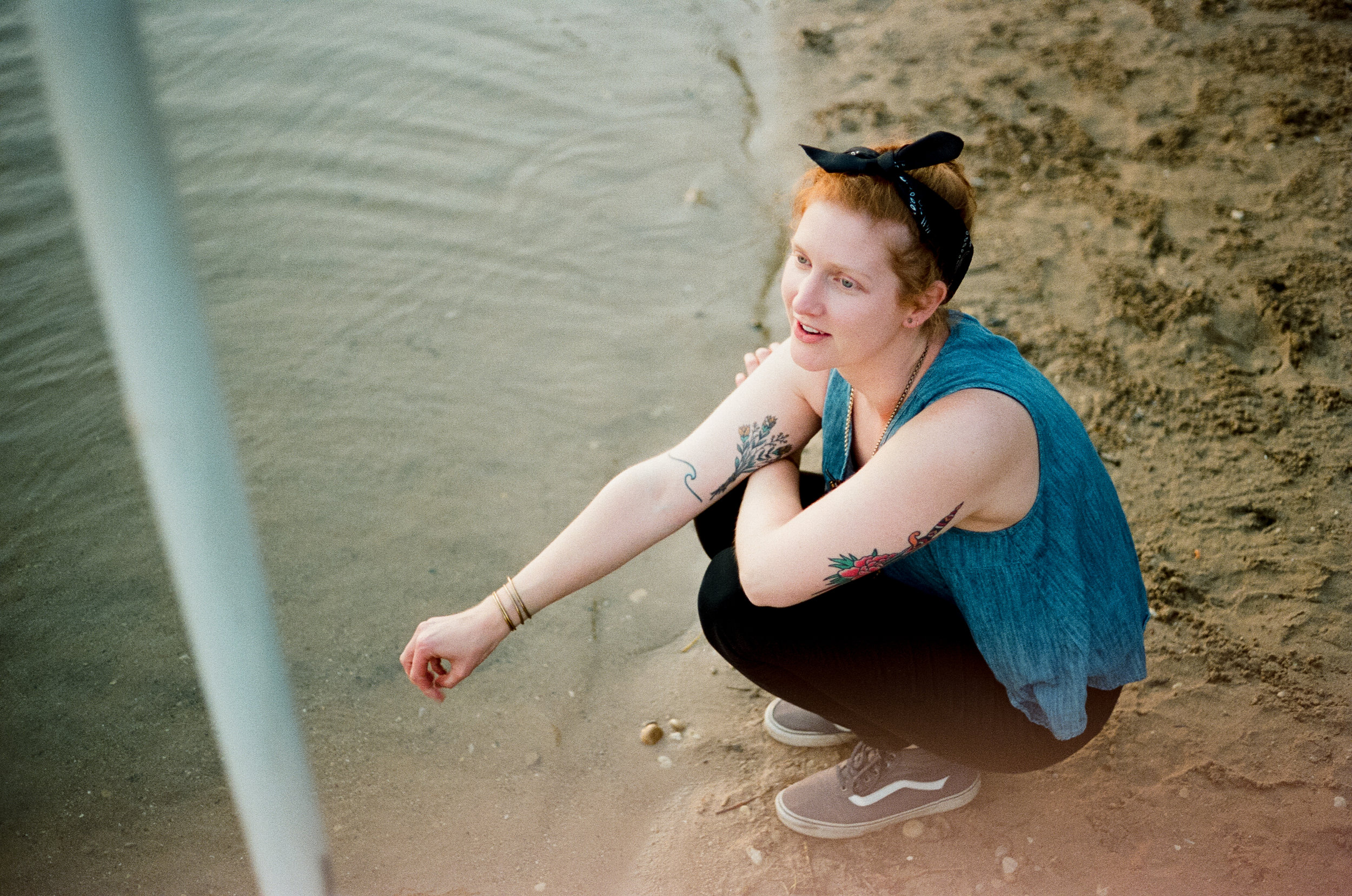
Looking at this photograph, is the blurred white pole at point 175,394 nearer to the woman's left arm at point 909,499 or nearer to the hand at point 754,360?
the woman's left arm at point 909,499

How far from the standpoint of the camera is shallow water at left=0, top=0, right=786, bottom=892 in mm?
2059

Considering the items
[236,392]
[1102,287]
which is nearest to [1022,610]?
[1102,287]

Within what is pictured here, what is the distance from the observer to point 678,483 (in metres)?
1.81

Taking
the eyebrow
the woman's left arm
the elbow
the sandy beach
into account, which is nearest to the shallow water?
the sandy beach

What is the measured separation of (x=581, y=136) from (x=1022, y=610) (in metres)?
2.82

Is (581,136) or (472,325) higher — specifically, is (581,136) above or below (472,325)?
above

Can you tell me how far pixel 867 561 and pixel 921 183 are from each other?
0.57m

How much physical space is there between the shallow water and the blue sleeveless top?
2.68 feet

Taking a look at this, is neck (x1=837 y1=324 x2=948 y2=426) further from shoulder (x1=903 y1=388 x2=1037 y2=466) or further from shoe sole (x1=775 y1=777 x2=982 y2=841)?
shoe sole (x1=775 y1=777 x2=982 y2=841)

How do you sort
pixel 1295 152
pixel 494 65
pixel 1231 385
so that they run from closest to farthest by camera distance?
pixel 1231 385
pixel 1295 152
pixel 494 65

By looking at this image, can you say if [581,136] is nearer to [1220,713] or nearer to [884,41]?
[884,41]

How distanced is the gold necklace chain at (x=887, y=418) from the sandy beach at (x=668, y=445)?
2.24ft

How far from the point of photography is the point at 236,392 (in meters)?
2.88

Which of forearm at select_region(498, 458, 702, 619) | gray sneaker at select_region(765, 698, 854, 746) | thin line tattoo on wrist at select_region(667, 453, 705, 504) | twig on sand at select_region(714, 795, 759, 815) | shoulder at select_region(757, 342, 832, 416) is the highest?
shoulder at select_region(757, 342, 832, 416)
